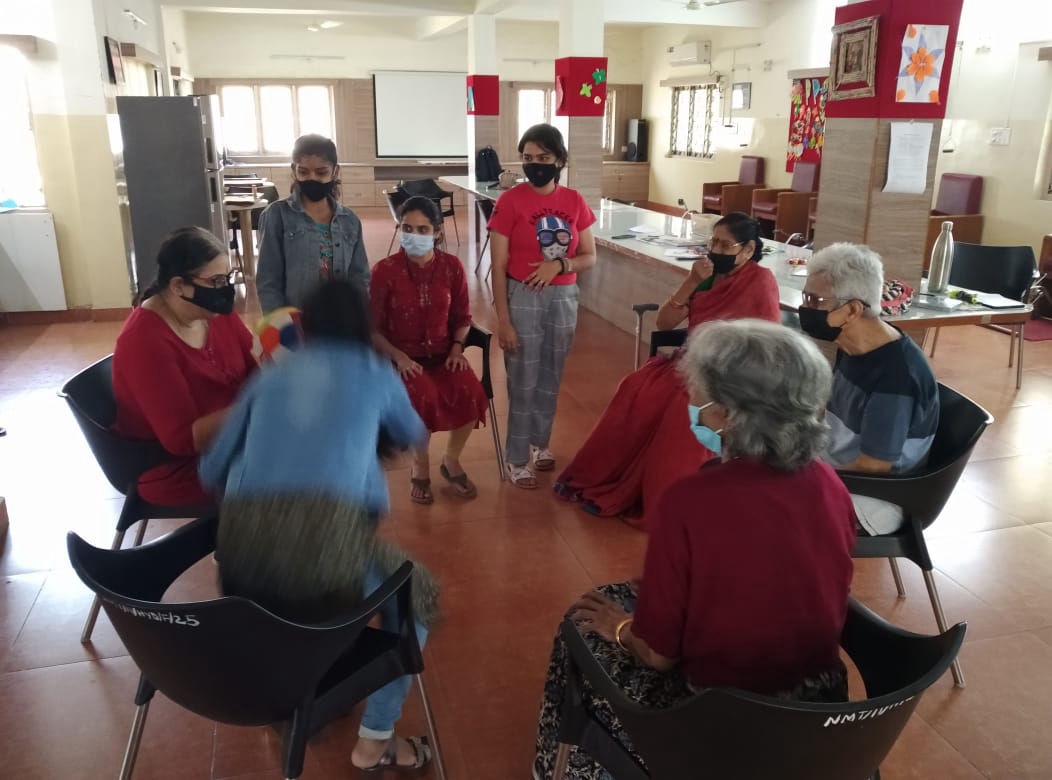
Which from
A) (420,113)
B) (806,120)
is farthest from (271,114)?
(806,120)

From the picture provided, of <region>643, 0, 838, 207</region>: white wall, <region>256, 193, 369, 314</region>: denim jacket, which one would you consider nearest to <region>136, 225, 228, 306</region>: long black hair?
<region>256, 193, 369, 314</region>: denim jacket

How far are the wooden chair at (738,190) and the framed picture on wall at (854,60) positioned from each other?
6.51 m

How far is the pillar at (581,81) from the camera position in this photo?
21.5 feet

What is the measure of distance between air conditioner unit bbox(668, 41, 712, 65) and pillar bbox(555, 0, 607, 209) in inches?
228

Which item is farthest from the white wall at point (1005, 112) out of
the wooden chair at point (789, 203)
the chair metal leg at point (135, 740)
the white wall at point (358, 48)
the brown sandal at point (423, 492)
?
the white wall at point (358, 48)

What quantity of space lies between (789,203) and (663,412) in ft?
20.4

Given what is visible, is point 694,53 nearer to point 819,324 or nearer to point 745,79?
point 745,79

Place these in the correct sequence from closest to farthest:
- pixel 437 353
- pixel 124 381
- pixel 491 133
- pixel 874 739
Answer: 1. pixel 874 739
2. pixel 124 381
3. pixel 437 353
4. pixel 491 133

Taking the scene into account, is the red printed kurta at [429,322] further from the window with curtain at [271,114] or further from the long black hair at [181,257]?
the window with curtain at [271,114]

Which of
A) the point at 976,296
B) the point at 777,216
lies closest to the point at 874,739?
the point at 976,296

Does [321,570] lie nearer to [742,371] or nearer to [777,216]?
[742,371]

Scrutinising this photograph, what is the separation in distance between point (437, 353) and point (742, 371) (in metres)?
1.94

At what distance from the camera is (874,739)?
3.76 feet

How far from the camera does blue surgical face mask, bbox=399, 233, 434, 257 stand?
116 inches
